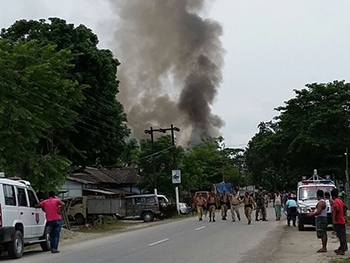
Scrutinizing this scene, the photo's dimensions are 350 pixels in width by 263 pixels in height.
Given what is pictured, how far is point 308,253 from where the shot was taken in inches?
632

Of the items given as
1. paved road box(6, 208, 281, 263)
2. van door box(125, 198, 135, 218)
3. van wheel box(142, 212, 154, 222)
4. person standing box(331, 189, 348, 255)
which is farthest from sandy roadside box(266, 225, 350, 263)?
van door box(125, 198, 135, 218)

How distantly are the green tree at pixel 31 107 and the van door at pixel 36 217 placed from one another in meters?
6.13

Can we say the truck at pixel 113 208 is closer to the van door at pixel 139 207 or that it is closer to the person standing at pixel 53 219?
the van door at pixel 139 207

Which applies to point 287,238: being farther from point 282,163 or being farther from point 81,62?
point 282,163

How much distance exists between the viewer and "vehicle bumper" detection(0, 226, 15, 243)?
48.1ft

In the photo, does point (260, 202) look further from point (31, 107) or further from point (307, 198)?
point (31, 107)

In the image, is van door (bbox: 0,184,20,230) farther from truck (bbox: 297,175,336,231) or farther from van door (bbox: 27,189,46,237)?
truck (bbox: 297,175,336,231)

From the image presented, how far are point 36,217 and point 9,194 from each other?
6.85ft

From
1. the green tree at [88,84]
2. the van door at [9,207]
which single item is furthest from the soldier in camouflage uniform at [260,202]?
the van door at [9,207]

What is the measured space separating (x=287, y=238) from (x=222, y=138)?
76783mm

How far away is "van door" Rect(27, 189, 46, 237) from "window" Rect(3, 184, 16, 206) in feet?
4.36

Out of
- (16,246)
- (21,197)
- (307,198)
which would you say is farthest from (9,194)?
(307,198)

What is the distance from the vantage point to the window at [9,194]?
15.3 m

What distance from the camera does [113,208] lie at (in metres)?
35.8
